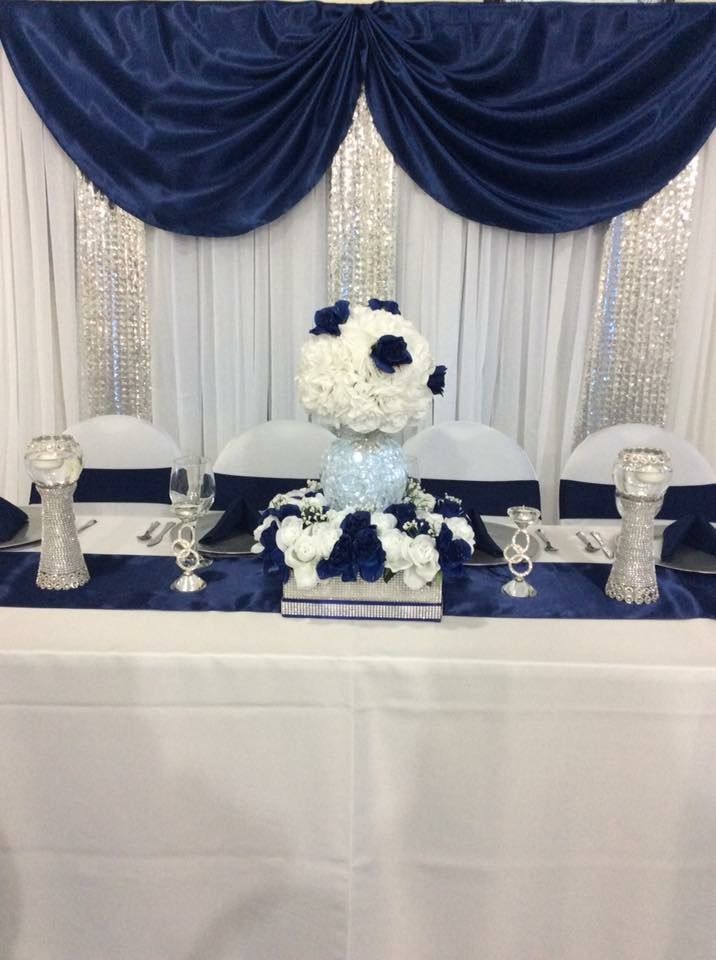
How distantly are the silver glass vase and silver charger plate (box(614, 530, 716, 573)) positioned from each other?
0.45 meters

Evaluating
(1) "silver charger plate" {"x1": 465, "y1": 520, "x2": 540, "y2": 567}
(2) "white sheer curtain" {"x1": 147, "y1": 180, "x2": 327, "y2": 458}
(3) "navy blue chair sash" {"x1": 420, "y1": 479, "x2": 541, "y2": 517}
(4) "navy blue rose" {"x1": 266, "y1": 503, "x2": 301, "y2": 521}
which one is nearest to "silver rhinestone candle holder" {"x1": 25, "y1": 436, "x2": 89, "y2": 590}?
(4) "navy blue rose" {"x1": 266, "y1": 503, "x2": 301, "y2": 521}

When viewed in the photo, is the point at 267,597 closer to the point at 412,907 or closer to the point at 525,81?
the point at 412,907

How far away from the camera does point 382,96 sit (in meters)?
2.43

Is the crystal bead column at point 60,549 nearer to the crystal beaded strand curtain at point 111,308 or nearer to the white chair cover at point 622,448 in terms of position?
the white chair cover at point 622,448

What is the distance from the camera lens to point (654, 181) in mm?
2463

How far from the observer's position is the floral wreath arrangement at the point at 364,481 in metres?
1.12

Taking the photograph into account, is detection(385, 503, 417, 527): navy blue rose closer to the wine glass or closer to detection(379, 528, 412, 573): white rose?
detection(379, 528, 412, 573): white rose

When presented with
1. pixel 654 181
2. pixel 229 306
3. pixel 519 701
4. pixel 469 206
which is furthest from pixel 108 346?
pixel 519 701

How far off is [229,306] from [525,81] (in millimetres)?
1287

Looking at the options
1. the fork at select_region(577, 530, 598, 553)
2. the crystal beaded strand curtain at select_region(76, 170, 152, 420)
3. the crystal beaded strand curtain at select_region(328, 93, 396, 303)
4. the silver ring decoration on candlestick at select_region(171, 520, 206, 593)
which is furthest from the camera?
the crystal beaded strand curtain at select_region(76, 170, 152, 420)

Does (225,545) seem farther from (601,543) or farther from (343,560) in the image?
(601,543)

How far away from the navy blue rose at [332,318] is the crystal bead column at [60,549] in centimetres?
52

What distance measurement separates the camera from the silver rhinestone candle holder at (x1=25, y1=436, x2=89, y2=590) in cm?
121

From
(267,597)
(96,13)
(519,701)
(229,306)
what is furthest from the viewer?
(229,306)
